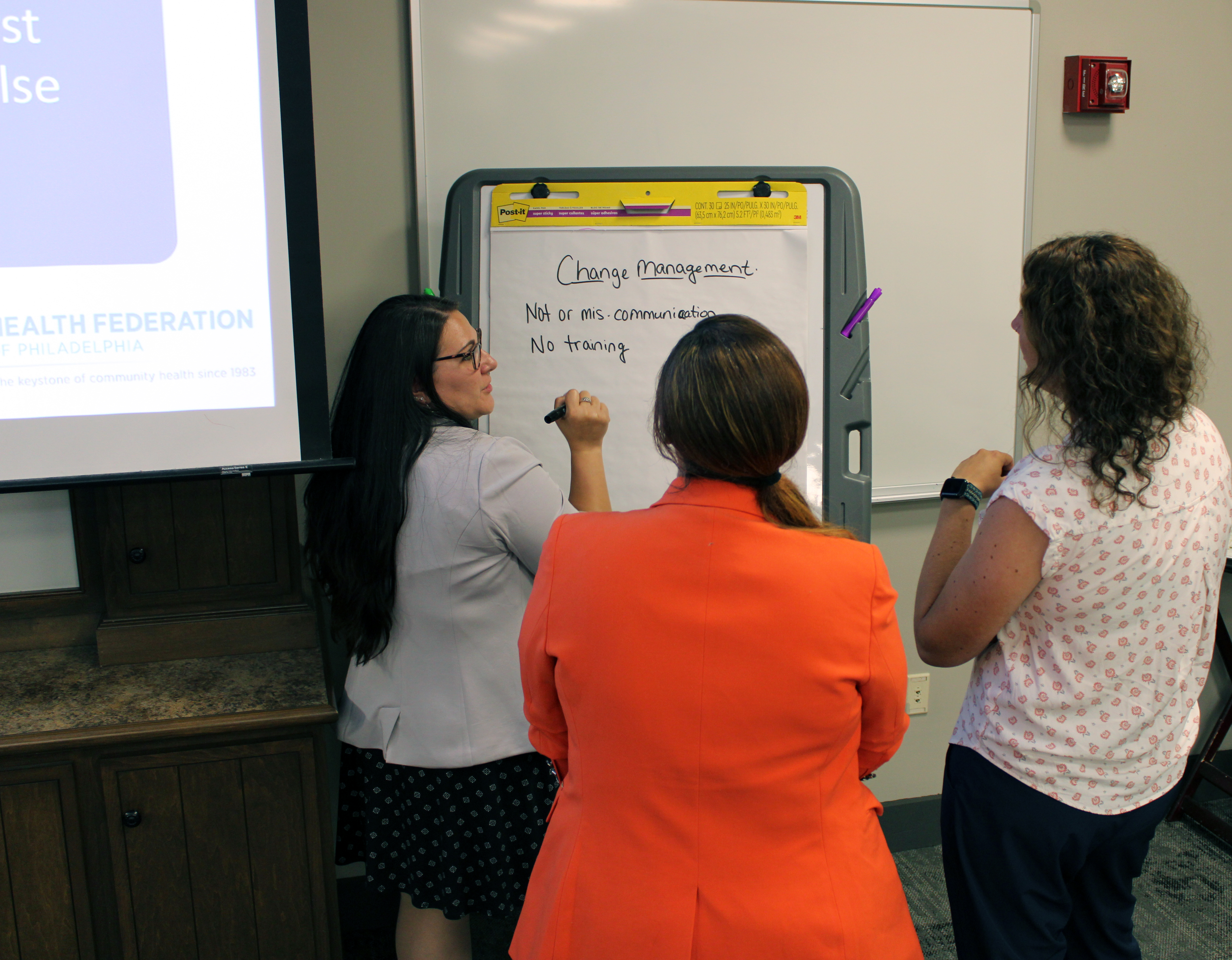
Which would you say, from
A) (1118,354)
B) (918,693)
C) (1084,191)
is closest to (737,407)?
(1118,354)

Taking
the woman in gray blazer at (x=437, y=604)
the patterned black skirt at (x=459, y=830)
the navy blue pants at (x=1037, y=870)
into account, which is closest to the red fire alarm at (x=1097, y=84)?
the woman in gray blazer at (x=437, y=604)

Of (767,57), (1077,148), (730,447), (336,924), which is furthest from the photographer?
(1077,148)

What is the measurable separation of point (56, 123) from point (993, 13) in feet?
6.35

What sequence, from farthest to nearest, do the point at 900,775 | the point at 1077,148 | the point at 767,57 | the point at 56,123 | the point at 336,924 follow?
the point at 900,775
the point at 1077,148
the point at 767,57
the point at 336,924
the point at 56,123

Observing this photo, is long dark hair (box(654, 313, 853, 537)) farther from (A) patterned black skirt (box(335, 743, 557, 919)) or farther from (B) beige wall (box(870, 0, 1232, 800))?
(B) beige wall (box(870, 0, 1232, 800))

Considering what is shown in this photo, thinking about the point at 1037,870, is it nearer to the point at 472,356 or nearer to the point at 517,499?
the point at 517,499

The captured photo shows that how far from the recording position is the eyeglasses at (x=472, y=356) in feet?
4.59

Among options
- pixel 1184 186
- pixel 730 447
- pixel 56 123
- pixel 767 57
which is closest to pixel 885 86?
pixel 767 57

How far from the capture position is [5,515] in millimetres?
1717

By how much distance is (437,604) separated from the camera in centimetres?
135

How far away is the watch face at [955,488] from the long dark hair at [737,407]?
1.36ft

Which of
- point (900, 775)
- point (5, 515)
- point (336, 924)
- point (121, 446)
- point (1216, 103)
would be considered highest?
point (1216, 103)

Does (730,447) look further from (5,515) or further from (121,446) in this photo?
(5,515)

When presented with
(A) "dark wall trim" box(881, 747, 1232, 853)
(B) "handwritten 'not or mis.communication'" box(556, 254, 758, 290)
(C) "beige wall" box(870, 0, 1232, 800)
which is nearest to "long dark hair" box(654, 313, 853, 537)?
(B) "handwritten 'not or mis.communication'" box(556, 254, 758, 290)
